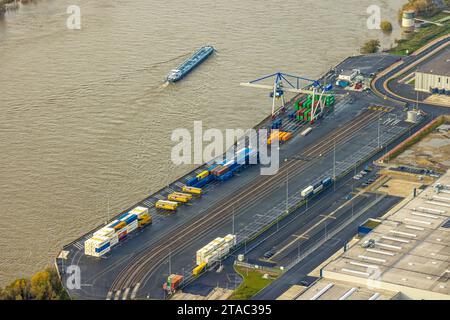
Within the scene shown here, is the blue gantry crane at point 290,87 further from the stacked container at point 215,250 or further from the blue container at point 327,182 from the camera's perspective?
the stacked container at point 215,250

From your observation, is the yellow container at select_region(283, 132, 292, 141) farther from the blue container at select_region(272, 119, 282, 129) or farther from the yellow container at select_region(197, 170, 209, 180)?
the yellow container at select_region(197, 170, 209, 180)

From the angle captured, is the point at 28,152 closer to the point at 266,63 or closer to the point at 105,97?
the point at 105,97

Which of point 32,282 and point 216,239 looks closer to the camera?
point 32,282

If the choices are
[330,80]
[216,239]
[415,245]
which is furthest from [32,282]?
[330,80]

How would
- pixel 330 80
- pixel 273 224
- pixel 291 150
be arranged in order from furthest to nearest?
pixel 330 80, pixel 291 150, pixel 273 224

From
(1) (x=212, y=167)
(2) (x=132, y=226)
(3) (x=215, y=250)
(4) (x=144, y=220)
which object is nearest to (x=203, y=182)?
(1) (x=212, y=167)

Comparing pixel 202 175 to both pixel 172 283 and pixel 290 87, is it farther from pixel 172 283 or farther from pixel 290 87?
pixel 290 87
